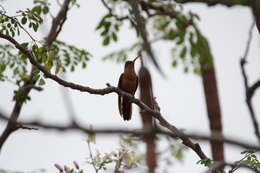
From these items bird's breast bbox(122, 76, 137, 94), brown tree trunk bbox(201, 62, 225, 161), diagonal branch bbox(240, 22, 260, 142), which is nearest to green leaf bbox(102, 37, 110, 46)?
bird's breast bbox(122, 76, 137, 94)

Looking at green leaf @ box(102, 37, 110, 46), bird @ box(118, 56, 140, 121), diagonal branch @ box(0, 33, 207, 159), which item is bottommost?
diagonal branch @ box(0, 33, 207, 159)

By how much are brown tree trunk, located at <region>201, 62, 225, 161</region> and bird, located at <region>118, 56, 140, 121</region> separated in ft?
5.30

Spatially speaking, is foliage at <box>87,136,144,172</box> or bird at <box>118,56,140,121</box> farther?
bird at <box>118,56,140,121</box>

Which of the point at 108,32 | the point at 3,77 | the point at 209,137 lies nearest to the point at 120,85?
the point at 108,32

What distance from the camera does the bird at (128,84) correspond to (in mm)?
6684

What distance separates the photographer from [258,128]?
4.72ft

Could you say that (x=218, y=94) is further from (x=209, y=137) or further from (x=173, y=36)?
(x=209, y=137)

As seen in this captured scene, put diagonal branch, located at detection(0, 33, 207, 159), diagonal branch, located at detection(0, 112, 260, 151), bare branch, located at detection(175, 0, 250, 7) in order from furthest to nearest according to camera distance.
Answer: diagonal branch, located at detection(0, 33, 207, 159) → bare branch, located at detection(175, 0, 250, 7) → diagonal branch, located at detection(0, 112, 260, 151)

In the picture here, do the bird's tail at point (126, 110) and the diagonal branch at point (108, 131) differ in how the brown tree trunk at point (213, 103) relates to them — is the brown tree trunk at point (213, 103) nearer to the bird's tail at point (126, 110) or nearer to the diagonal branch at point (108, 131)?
the bird's tail at point (126, 110)

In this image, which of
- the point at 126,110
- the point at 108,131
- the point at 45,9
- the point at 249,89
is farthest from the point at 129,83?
the point at 108,131

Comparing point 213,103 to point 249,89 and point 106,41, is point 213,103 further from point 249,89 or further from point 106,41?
point 249,89

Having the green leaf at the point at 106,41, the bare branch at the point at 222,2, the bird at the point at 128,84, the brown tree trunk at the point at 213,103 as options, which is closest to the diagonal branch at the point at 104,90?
the bare branch at the point at 222,2

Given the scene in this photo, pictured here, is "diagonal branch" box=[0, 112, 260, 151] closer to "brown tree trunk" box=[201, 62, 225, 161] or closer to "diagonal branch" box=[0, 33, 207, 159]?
"diagonal branch" box=[0, 33, 207, 159]

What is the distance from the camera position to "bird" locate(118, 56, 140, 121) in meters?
6.68
